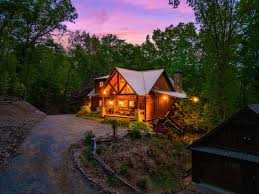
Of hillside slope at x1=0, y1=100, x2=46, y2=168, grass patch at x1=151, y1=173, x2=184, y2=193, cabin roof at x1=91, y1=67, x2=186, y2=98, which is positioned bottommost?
grass patch at x1=151, y1=173, x2=184, y2=193

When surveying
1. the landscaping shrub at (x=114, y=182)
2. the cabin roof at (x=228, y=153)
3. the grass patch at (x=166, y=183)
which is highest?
the cabin roof at (x=228, y=153)

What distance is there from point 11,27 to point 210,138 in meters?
26.7

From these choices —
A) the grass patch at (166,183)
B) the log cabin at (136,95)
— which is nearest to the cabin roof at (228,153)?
the grass patch at (166,183)

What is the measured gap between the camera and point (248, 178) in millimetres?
13156

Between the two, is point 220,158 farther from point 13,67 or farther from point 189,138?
point 13,67

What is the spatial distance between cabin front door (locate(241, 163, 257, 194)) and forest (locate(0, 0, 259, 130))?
7.08 metres

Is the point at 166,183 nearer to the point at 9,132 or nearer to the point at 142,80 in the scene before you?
the point at 9,132

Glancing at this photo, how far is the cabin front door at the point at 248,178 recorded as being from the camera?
12906 millimetres

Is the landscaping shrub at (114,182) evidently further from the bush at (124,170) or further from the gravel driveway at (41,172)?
the bush at (124,170)

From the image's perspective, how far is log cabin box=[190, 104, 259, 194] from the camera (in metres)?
13.0

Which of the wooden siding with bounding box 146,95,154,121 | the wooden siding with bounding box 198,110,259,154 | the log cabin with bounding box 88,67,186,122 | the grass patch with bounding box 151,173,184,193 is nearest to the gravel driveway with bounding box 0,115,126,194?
the grass patch with bounding box 151,173,184,193

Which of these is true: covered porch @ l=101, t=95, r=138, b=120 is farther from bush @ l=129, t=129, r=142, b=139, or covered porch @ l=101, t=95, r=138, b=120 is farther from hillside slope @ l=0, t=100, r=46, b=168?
hillside slope @ l=0, t=100, r=46, b=168

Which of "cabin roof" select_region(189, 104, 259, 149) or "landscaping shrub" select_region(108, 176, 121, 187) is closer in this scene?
"landscaping shrub" select_region(108, 176, 121, 187)

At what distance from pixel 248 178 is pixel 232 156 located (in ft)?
4.99
